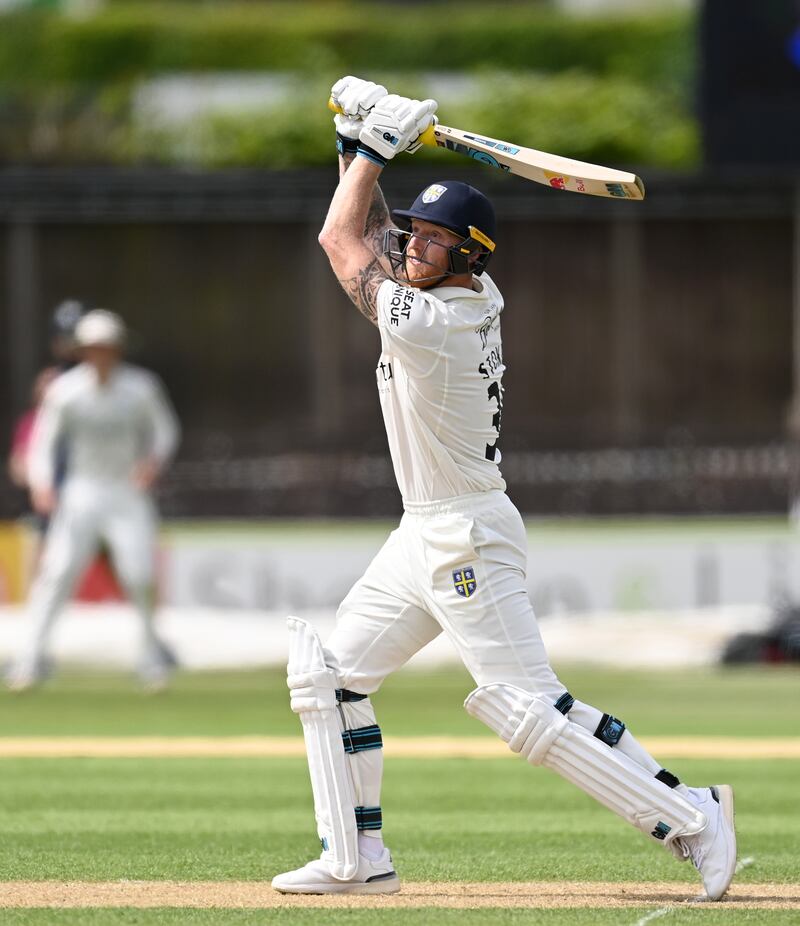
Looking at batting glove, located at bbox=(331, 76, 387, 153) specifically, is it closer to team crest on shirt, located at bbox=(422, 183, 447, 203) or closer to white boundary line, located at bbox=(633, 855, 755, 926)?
team crest on shirt, located at bbox=(422, 183, 447, 203)

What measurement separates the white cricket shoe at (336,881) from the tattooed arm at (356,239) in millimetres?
1588

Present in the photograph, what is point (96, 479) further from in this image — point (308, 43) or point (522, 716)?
point (308, 43)

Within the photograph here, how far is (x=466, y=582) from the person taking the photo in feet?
17.8

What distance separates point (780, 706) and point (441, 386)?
20.2 feet

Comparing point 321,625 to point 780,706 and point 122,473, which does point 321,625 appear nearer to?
point 122,473

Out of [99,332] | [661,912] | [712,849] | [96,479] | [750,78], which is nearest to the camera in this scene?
[661,912]

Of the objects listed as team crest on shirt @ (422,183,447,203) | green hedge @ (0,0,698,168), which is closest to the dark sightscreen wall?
green hedge @ (0,0,698,168)

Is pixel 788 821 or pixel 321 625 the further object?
pixel 321 625

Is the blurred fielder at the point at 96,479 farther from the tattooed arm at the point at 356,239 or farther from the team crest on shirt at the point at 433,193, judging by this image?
the team crest on shirt at the point at 433,193

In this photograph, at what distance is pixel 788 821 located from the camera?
23.5ft

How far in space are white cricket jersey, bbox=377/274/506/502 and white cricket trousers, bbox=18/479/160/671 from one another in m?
6.05

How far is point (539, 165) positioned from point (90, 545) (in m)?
6.51

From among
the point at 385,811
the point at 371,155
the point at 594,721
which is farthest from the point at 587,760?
the point at 385,811

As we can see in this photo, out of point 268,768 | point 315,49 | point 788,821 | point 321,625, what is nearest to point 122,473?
point 321,625
